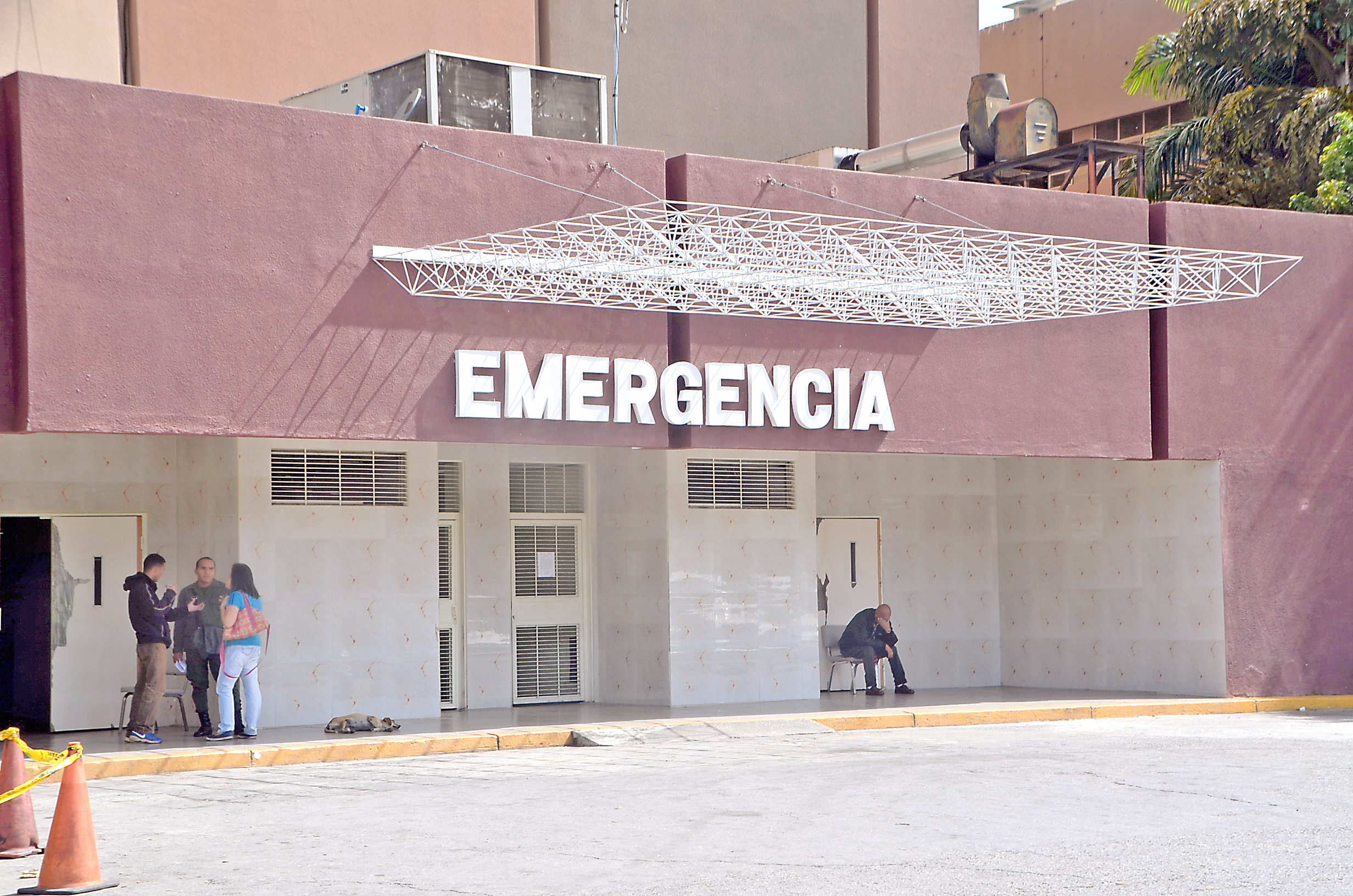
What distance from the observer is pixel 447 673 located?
17578mm

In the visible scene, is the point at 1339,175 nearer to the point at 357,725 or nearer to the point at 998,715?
the point at 998,715

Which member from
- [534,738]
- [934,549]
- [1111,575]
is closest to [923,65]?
[934,549]

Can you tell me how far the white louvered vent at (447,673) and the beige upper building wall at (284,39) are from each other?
22.1 ft

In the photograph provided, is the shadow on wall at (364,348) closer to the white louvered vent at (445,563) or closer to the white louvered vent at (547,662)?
the white louvered vent at (445,563)

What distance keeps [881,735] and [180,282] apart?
7.57 meters

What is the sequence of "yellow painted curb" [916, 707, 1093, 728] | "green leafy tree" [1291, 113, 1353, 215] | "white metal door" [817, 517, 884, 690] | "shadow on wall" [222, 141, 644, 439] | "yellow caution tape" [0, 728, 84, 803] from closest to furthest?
"yellow caution tape" [0, 728, 84, 803] → "shadow on wall" [222, 141, 644, 439] → "yellow painted curb" [916, 707, 1093, 728] → "white metal door" [817, 517, 884, 690] → "green leafy tree" [1291, 113, 1353, 215]

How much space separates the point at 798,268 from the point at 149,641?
6.77 m

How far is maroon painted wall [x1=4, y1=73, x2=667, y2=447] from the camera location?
12.7 metres

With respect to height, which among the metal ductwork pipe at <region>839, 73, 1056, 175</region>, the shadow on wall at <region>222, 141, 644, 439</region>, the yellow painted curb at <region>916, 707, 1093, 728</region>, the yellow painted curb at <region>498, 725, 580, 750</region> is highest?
the metal ductwork pipe at <region>839, 73, 1056, 175</region>

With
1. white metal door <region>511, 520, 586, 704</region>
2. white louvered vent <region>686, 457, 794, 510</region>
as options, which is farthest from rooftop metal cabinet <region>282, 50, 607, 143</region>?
white metal door <region>511, 520, 586, 704</region>

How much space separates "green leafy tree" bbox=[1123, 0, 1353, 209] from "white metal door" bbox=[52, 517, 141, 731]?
1660 centimetres

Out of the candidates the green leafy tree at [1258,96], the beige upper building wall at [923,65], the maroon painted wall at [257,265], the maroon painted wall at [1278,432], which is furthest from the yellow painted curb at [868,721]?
the beige upper building wall at [923,65]

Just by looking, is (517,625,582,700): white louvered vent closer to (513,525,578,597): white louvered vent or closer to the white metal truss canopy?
(513,525,578,597): white louvered vent

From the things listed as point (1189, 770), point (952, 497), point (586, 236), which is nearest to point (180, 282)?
point (586, 236)
